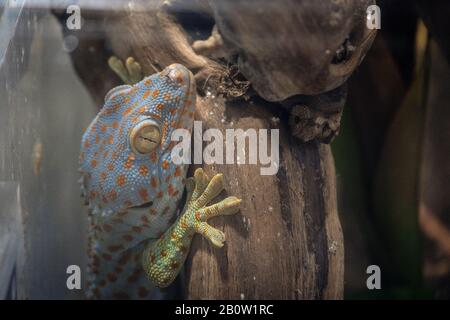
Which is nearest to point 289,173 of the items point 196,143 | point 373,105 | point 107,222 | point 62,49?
point 196,143

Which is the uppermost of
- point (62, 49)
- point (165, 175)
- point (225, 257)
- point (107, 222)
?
point (62, 49)

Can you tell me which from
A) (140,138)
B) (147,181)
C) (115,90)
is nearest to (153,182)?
(147,181)

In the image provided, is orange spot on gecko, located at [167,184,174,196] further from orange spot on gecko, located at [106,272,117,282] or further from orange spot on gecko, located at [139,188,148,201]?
orange spot on gecko, located at [106,272,117,282]

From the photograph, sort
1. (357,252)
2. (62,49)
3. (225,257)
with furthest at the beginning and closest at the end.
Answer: (62,49)
(357,252)
(225,257)

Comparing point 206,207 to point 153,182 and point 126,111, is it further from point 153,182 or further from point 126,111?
point 126,111

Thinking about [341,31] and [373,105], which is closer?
[341,31]

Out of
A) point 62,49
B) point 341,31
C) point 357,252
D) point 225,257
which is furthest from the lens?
point 62,49

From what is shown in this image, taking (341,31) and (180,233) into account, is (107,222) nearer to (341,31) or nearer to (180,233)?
(180,233)
